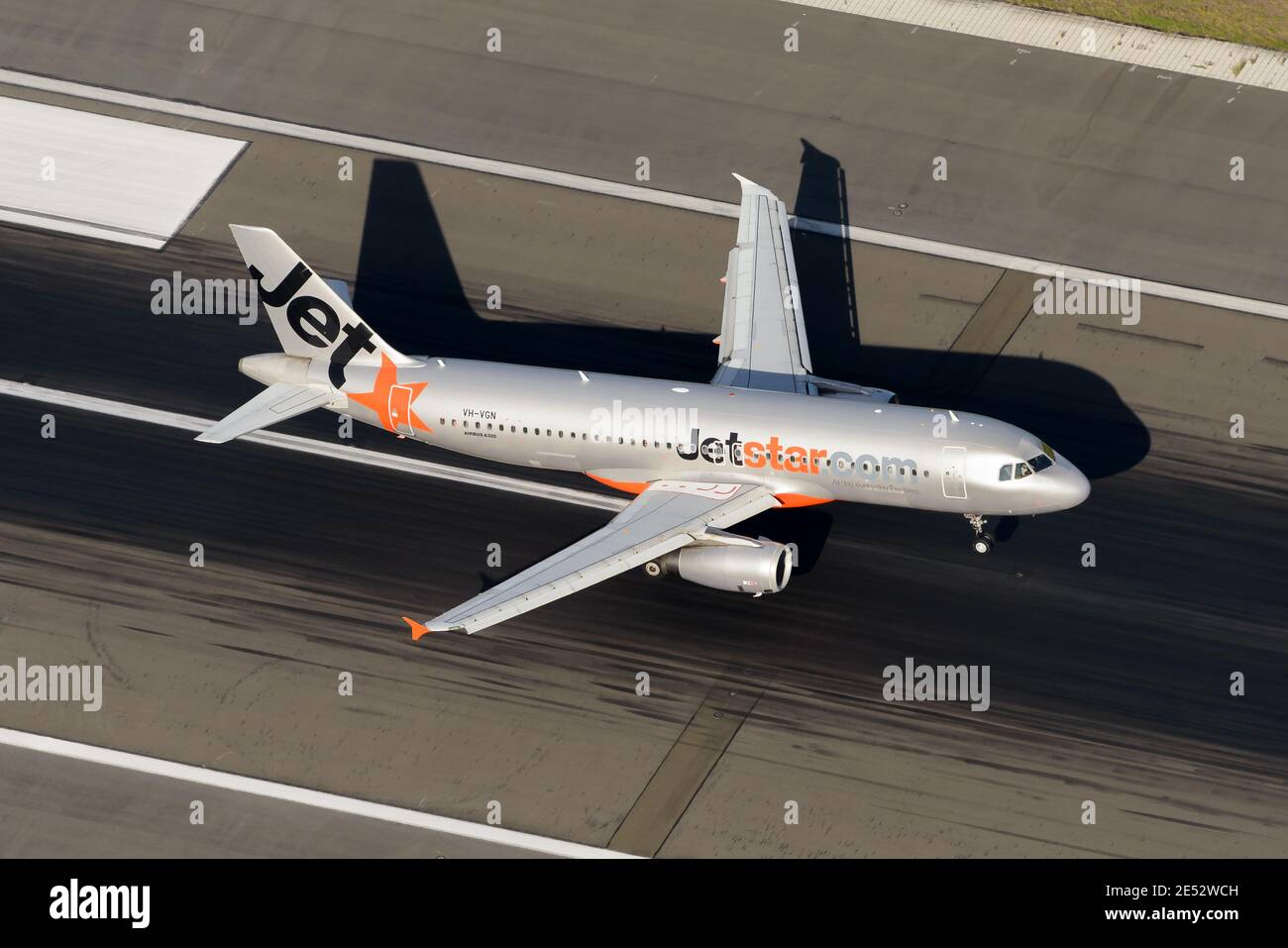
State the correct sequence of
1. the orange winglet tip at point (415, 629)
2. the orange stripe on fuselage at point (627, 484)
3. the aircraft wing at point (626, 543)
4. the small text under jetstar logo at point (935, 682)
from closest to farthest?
the orange winglet tip at point (415, 629) < the aircraft wing at point (626, 543) < the small text under jetstar logo at point (935, 682) < the orange stripe on fuselage at point (627, 484)

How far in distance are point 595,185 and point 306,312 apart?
17831mm

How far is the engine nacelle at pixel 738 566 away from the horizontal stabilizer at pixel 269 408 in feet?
50.3

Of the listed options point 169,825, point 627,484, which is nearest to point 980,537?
point 627,484

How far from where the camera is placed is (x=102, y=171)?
70.6 meters

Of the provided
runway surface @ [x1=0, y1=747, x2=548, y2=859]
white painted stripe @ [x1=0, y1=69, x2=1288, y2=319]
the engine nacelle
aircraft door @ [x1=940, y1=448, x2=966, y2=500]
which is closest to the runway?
runway surface @ [x1=0, y1=747, x2=548, y2=859]

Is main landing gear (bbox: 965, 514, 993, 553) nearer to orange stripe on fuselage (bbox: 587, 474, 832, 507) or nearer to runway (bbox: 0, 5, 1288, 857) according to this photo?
runway (bbox: 0, 5, 1288, 857)

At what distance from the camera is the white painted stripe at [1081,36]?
2889 inches

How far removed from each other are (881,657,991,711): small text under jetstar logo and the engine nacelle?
203 inches

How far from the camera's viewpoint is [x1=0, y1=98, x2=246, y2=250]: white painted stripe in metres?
68.7

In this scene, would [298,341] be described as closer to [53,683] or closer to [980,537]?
[53,683]

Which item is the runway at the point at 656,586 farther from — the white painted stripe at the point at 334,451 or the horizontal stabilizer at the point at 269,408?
the horizontal stabilizer at the point at 269,408

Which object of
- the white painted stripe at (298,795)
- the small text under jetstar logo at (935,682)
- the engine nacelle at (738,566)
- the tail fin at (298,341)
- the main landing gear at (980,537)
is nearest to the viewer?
the white painted stripe at (298,795)

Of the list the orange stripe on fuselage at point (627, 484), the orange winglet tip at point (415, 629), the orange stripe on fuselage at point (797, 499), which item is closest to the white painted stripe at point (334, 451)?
the orange stripe on fuselage at point (627, 484)

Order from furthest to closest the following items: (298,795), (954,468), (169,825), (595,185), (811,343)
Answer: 1. (595,185)
2. (811,343)
3. (954,468)
4. (298,795)
5. (169,825)
